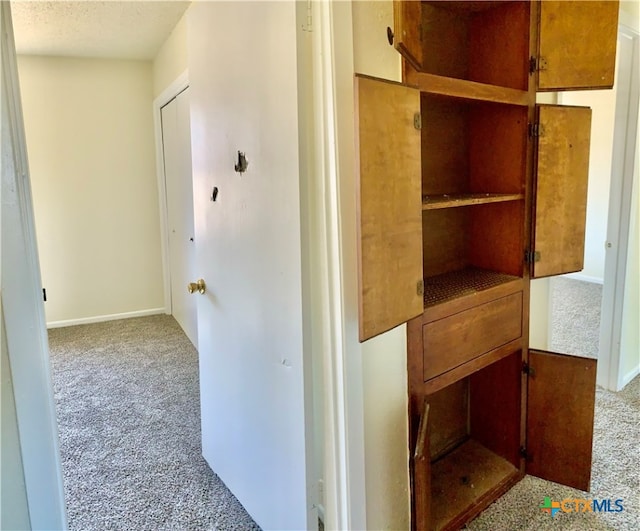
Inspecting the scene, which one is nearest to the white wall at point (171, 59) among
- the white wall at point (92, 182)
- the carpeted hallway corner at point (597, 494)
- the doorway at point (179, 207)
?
the doorway at point (179, 207)

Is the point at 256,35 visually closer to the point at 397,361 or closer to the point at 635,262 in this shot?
the point at 397,361

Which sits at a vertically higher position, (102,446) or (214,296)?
(214,296)

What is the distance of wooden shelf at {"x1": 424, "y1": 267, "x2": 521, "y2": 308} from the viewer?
158 centimetres

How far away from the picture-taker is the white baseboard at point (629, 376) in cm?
276

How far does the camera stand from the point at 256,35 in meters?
1.43

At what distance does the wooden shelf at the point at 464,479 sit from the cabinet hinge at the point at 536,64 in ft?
4.99

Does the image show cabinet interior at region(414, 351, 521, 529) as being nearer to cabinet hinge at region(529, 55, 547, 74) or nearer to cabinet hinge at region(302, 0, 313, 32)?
cabinet hinge at region(529, 55, 547, 74)

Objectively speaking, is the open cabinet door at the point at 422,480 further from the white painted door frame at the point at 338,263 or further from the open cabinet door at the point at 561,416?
the open cabinet door at the point at 561,416

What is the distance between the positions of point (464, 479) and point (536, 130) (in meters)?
1.35

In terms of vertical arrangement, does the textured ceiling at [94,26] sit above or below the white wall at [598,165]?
above

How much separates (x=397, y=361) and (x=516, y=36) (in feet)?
3.95

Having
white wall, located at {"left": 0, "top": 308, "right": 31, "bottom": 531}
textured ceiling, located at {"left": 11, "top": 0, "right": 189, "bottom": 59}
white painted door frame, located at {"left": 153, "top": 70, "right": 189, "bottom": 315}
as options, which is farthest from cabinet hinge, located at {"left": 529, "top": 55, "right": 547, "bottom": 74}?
white painted door frame, located at {"left": 153, "top": 70, "right": 189, "bottom": 315}

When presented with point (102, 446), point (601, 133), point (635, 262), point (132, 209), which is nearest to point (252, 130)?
point (102, 446)

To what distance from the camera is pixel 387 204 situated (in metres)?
1.21
